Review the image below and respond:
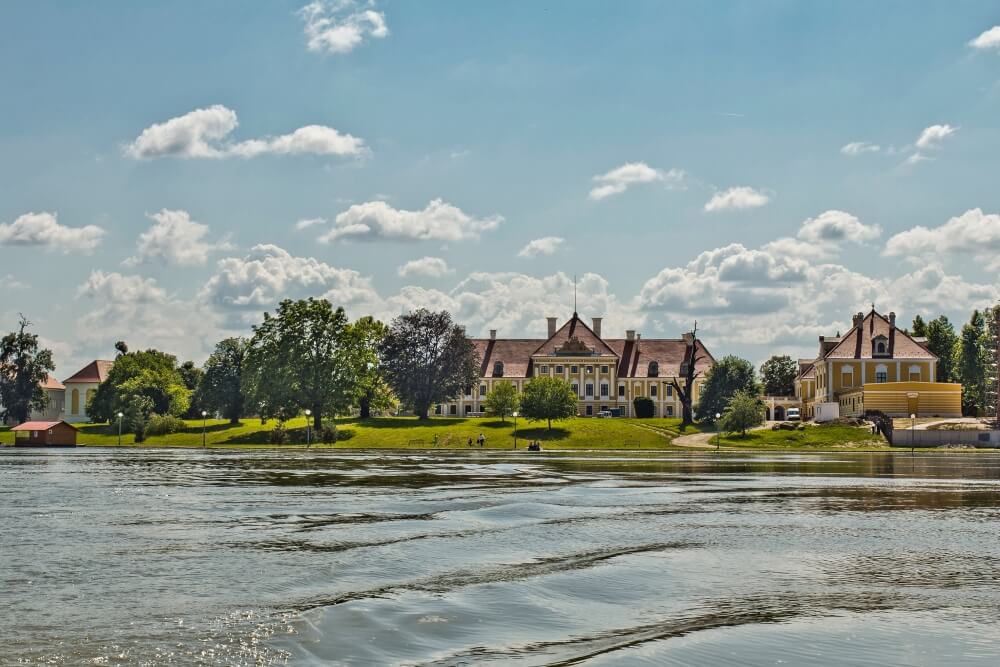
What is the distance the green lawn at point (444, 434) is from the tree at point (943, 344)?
47504 mm

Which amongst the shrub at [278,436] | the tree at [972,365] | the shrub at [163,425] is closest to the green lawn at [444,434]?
the shrub at [278,436]

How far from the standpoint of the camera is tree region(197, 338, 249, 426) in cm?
14162

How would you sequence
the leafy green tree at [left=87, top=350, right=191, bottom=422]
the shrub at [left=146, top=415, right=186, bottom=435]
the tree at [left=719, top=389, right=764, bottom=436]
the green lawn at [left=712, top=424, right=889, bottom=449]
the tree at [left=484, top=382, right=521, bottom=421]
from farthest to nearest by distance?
the leafy green tree at [left=87, top=350, right=191, bottom=422] < the tree at [left=484, top=382, right=521, bottom=421] < the shrub at [left=146, top=415, right=186, bottom=435] < the tree at [left=719, top=389, right=764, bottom=436] < the green lawn at [left=712, top=424, right=889, bottom=449]

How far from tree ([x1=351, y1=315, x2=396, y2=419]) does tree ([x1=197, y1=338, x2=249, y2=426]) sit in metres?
17.1

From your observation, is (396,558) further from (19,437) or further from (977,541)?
(19,437)

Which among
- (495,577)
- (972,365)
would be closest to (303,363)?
(972,365)

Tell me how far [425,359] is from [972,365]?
77160 millimetres

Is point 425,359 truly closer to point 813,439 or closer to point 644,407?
point 644,407

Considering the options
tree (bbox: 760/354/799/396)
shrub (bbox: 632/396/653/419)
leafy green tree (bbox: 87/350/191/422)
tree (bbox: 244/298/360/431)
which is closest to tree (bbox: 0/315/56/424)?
leafy green tree (bbox: 87/350/191/422)

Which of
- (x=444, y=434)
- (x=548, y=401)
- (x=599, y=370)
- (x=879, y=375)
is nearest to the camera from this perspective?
(x=548, y=401)

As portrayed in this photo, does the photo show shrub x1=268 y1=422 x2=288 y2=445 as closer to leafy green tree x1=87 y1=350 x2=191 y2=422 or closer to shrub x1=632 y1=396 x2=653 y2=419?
leafy green tree x1=87 y1=350 x2=191 y2=422

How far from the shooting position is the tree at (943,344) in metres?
156

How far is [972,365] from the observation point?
150 meters

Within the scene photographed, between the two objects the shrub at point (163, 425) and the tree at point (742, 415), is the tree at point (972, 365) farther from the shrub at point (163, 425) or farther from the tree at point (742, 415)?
the shrub at point (163, 425)
